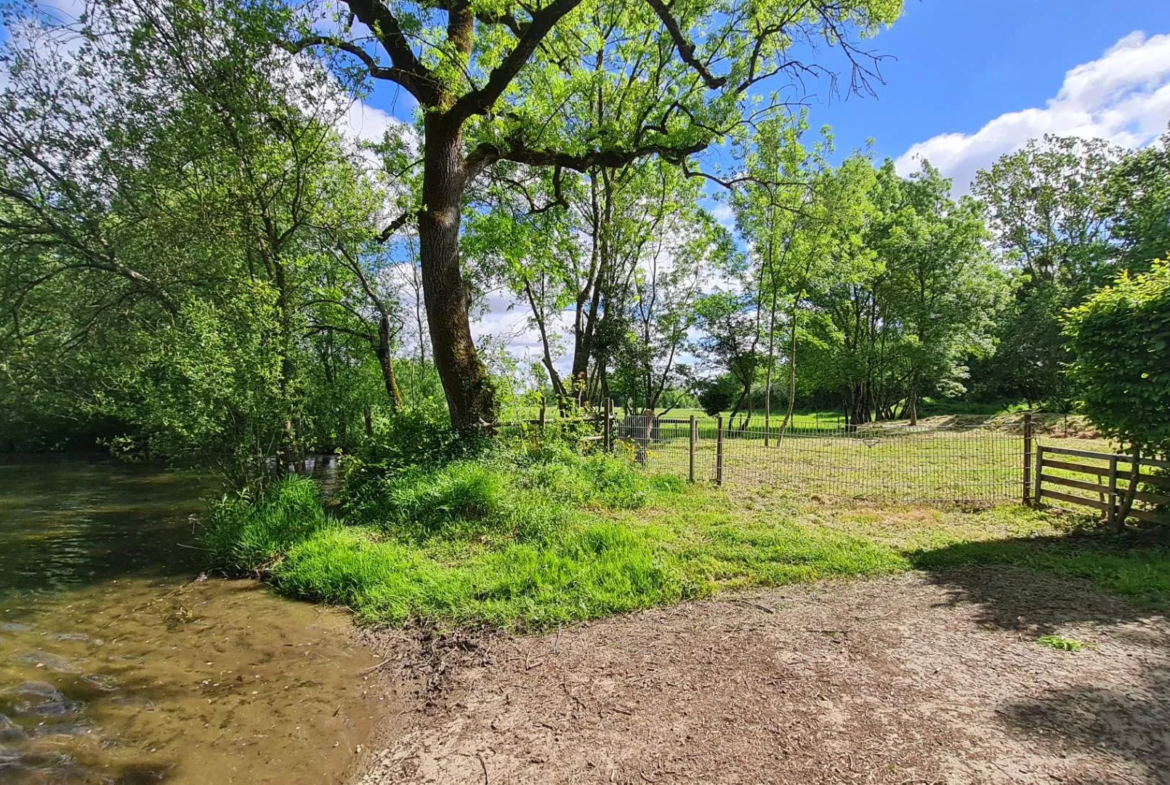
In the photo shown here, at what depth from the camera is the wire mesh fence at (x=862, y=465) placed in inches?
365

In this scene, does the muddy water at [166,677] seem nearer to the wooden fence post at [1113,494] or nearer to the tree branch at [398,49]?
the tree branch at [398,49]

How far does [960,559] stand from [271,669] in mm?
6963

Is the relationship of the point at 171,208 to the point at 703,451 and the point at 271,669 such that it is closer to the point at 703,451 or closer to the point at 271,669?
the point at 271,669

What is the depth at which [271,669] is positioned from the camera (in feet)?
13.8

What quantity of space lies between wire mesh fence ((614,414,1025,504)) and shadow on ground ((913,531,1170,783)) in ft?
8.14

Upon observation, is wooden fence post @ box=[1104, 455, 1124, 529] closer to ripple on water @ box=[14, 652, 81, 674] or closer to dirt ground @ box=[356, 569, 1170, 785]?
dirt ground @ box=[356, 569, 1170, 785]

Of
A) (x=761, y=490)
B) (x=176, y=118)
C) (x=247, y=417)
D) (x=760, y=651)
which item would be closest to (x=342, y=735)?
(x=760, y=651)

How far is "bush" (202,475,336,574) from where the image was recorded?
258 inches

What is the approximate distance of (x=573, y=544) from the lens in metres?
6.05

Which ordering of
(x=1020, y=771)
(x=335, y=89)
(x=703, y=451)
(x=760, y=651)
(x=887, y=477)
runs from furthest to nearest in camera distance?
(x=703, y=451) → (x=887, y=477) → (x=335, y=89) → (x=760, y=651) → (x=1020, y=771)

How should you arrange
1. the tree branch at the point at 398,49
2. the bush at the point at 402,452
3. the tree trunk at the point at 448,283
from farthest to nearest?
the tree trunk at the point at 448,283
the bush at the point at 402,452
the tree branch at the point at 398,49

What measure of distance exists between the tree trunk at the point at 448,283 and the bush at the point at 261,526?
283cm

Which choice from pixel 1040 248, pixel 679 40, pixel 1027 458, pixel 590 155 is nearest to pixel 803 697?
pixel 1027 458

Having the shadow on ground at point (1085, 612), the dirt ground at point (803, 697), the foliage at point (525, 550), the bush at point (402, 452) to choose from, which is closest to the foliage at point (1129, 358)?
the shadow on ground at point (1085, 612)
